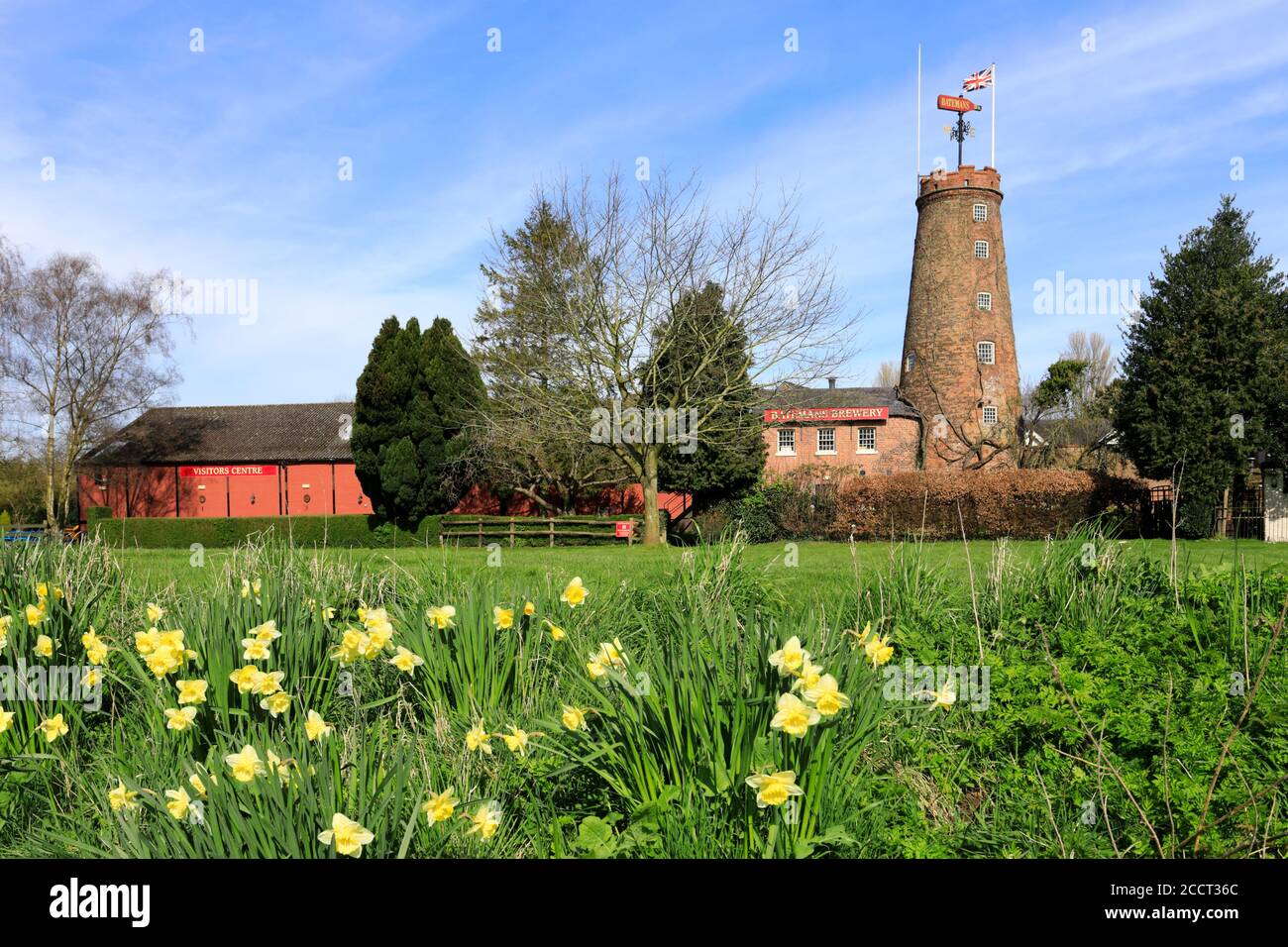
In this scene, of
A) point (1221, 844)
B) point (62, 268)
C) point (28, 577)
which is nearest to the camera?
point (1221, 844)

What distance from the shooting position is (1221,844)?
9.93ft

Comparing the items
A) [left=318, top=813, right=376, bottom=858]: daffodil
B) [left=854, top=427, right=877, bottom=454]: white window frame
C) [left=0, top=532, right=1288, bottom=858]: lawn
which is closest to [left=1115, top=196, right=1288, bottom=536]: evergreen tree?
[left=854, top=427, right=877, bottom=454]: white window frame

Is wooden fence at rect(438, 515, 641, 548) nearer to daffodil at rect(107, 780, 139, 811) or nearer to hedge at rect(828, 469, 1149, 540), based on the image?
hedge at rect(828, 469, 1149, 540)

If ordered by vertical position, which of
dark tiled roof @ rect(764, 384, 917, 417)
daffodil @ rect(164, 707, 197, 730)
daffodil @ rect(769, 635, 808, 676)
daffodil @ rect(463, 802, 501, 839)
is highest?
dark tiled roof @ rect(764, 384, 917, 417)

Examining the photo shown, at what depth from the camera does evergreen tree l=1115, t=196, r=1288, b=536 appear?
2312 centimetres

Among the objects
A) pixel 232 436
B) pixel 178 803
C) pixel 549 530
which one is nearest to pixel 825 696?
pixel 178 803

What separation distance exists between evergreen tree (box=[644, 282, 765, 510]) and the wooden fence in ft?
7.61

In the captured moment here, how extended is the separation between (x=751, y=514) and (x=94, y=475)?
32.1 meters

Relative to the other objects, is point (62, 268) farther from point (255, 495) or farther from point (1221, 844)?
point (1221, 844)

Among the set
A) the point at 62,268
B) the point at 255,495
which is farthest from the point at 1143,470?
the point at 62,268

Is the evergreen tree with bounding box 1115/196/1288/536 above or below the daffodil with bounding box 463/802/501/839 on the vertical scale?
above

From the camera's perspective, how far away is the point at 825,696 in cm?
248

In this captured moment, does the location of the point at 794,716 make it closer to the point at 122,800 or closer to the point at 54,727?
the point at 122,800
